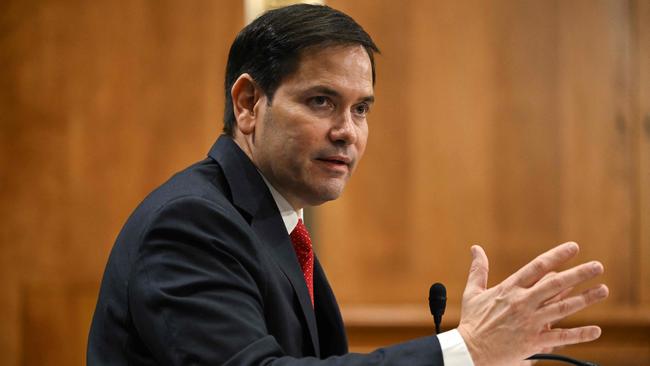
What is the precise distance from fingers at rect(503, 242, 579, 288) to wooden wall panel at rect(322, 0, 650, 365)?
2.23 m

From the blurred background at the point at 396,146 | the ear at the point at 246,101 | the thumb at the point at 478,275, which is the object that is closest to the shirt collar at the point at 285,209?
the ear at the point at 246,101

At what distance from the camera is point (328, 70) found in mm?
1634

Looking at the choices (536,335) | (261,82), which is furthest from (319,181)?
(536,335)

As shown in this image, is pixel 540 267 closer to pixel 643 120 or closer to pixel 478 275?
pixel 478 275

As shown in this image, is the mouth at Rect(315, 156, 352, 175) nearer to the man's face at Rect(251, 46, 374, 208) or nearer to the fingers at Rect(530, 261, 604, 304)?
the man's face at Rect(251, 46, 374, 208)

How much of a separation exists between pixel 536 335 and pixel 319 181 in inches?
22.6

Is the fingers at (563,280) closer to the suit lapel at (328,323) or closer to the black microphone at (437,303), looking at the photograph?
the black microphone at (437,303)

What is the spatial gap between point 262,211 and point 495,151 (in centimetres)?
210

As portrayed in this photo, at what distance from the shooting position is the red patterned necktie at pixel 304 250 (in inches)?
68.1

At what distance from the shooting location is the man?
49.1 inches

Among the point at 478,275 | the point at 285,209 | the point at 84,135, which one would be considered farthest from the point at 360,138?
the point at 84,135

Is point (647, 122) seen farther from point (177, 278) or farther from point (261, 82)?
point (177, 278)

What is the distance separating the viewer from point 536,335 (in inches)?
49.1

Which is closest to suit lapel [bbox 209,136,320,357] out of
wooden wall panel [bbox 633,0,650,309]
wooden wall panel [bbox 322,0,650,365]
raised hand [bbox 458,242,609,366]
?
raised hand [bbox 458,242,609,366]
